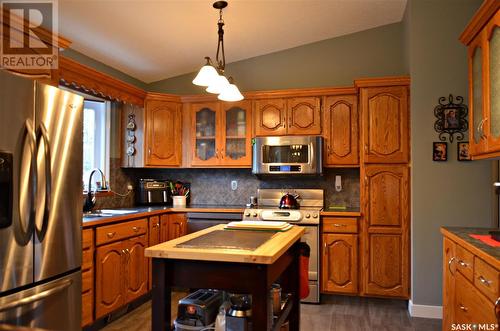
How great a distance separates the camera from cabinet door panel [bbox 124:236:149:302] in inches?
132

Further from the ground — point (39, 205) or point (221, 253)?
point (39, 205)

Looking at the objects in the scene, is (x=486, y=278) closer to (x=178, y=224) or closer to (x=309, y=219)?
(x=309, y=219)

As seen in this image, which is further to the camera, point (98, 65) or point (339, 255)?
point (98, 65)

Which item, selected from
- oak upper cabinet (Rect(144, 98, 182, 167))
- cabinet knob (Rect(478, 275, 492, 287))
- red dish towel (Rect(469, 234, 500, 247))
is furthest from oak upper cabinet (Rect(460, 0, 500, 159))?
oak upper cabinet (Rect(144, 98, 182, 167))

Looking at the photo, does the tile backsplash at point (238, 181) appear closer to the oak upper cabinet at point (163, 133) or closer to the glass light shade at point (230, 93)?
the oak upper cabinet at point (163, 133)

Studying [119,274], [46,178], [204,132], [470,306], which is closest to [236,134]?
[204,132]

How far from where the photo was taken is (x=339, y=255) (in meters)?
3.78

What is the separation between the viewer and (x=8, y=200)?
1876 mm

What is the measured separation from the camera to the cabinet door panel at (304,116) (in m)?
4.14

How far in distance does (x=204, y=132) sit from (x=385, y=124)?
202 cm

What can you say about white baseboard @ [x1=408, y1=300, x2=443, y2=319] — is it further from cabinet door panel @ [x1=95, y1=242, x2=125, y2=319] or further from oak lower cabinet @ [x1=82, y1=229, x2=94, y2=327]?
oak lower cabinet @ [x1=82, y1=229, x2=94, y2=327]

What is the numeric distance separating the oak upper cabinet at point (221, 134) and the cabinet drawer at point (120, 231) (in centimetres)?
116

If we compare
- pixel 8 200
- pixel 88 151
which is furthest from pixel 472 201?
pixel 88 151

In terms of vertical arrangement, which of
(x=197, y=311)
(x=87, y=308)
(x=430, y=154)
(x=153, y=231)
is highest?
(x=430, y=154)
